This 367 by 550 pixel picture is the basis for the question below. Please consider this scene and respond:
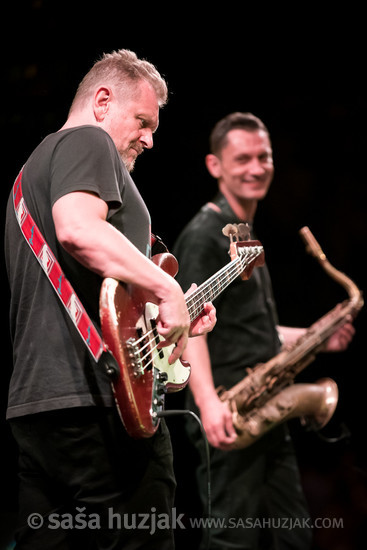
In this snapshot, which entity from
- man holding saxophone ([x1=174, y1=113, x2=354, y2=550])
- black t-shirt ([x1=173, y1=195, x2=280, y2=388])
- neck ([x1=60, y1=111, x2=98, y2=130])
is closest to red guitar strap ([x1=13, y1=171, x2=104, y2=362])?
neck ([x1=60, y1=111, x2=98, y2=130])

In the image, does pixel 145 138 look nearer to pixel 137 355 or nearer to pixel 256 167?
pixel 137 355

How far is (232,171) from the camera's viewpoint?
3668 mm

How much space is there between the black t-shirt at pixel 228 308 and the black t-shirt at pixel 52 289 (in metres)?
1.41

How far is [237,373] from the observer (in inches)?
133

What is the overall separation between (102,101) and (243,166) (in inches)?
72.2

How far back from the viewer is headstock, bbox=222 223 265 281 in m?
2.40

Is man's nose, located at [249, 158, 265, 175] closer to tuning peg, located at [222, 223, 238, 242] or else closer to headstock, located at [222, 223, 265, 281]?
headstock, located at [222, 223, 265, 281]

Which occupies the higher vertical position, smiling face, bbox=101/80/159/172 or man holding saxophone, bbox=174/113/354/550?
smiling face, bbox=101/80/159/172

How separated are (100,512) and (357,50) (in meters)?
4.00

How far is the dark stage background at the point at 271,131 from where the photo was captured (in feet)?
10.9

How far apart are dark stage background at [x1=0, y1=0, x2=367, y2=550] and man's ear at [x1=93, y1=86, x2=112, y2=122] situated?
4.09 feet

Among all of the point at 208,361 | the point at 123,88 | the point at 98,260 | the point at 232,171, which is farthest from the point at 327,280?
the point at 98,260

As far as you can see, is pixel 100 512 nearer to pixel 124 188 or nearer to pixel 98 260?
pixel 98 260

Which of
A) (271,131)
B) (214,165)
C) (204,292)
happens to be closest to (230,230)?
(204,292)
